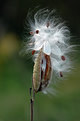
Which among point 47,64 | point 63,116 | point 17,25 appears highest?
point 17,25

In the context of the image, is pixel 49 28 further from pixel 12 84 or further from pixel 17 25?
pixel 17 25

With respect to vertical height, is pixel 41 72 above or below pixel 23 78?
below

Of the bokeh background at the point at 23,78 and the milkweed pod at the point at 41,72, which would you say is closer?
the milkweed pod at the point at 41,72

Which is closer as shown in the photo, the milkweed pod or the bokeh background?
the milkweed pod

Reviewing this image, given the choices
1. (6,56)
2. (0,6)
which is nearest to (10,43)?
(6,56)

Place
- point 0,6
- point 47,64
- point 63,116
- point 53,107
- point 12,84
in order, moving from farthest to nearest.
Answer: point 0,6 → point 12,84 → point 53,107 → point 63,116 → point 47,64

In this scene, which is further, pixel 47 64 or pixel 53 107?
pixel 53 107

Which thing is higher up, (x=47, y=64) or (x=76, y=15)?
(x=76, y=15)

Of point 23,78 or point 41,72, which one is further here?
point 23,78
